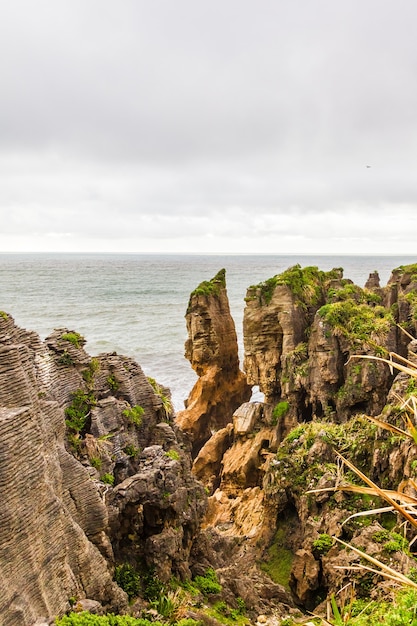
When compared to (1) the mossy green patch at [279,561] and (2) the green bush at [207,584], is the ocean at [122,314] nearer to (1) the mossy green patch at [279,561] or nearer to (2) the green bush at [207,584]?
(1) the mossy green patch at [279,561]

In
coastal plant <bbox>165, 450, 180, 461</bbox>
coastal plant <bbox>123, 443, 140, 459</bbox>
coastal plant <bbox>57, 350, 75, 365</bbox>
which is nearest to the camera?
coastal plant <bbox>57, 350, 75, 365</bbox>

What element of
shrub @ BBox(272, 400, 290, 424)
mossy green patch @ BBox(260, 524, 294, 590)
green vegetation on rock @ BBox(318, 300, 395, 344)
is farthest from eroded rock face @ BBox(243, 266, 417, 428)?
mossy green patch @ BBox(260, 524, 294, 590)

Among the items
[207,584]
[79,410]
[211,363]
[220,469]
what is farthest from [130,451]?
[211,363]

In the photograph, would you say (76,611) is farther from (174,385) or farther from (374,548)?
(174,385)

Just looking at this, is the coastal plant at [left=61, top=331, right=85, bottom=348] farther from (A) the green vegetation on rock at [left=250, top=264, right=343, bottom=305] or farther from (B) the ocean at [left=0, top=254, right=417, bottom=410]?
(B) the ocean at [left=0, top=254, right=417, bottom=410]

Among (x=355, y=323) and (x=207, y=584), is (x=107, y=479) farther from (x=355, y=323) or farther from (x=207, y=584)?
(x=355, y=323)

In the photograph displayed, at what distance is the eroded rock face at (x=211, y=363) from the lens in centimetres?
2781

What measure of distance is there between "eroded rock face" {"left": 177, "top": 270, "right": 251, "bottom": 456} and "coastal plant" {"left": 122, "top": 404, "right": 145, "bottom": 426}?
43.8 feet

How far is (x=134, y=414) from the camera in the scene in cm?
1403

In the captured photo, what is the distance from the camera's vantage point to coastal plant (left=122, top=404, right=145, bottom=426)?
1379 cm

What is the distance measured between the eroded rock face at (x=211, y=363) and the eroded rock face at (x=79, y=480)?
11.9m

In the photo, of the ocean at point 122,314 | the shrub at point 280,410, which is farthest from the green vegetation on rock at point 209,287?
the ocean at point 122,314

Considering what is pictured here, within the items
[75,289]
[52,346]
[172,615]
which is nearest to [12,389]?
[52,346]

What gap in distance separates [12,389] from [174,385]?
105 ft
